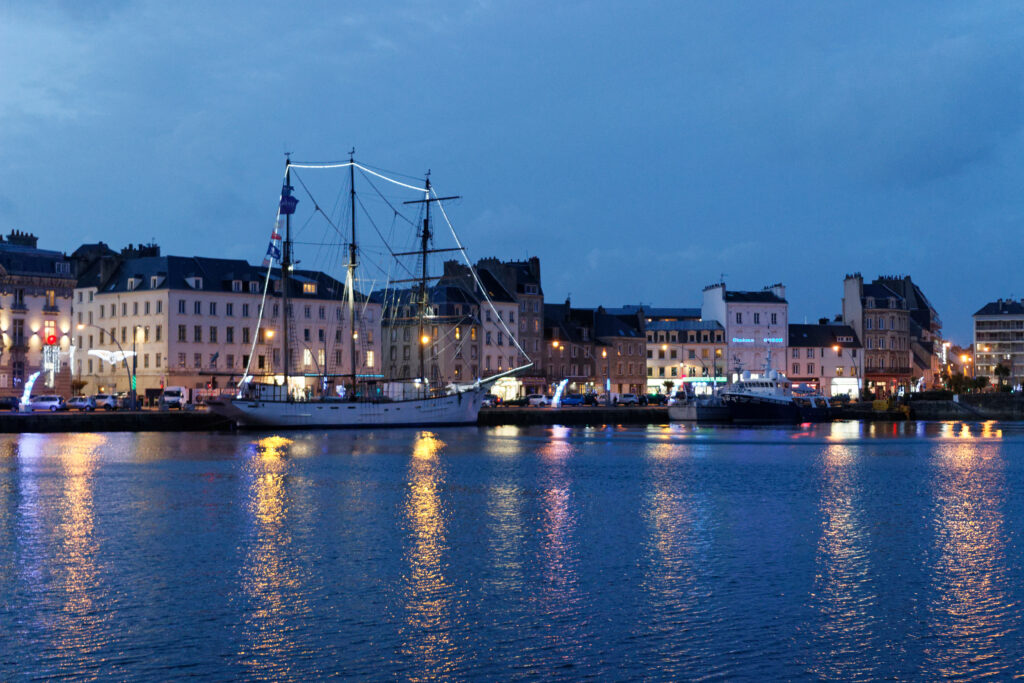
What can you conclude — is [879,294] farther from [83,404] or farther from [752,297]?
[83,404]

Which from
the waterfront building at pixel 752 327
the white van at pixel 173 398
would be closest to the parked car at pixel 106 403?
the white van at pixel 173 398

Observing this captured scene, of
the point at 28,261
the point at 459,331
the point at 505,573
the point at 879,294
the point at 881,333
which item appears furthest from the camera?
the point at 879,294

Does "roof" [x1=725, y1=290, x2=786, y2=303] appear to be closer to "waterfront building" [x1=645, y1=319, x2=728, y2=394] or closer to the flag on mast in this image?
"waterfront building" [x1=645, y1=319, x2=728, y2=394]

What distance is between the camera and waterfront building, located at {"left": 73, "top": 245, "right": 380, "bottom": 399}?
4759 inches

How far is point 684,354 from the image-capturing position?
166750mm

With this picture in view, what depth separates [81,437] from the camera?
78.5m

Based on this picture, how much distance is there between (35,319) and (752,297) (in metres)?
93.6

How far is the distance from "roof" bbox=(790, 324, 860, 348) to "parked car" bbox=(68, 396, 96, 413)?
99.5 m

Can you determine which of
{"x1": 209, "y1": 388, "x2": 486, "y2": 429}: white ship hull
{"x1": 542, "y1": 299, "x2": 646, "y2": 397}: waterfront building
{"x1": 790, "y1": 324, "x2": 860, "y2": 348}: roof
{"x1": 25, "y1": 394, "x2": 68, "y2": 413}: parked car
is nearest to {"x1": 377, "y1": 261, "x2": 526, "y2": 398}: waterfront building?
{"x1": 542, "y1": 299, "x2": 646, "y2": 397}: waterfront building

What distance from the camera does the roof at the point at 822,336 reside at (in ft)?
551

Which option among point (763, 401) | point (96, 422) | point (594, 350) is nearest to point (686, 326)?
point (594, 350)

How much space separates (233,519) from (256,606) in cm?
1318

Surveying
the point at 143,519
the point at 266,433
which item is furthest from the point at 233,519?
the point at 266,433

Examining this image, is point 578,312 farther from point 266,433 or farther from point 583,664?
point 583,664
